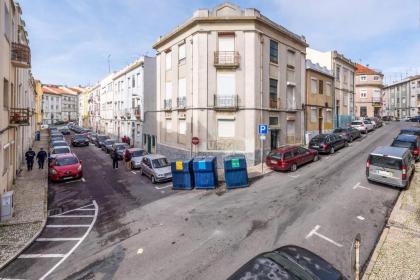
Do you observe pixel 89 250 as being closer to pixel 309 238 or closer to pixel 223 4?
pixel 309 238

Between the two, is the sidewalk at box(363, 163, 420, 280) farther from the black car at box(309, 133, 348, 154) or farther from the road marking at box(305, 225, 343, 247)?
the black car at box(309, 133, 348, 154)

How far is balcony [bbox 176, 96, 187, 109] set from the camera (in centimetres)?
2208

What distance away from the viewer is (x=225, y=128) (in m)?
20.8

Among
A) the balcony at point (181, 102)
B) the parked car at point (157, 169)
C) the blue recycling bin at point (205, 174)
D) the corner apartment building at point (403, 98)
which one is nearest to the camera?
the blue recycling bin at point (205, 174)

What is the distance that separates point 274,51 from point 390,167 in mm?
13547

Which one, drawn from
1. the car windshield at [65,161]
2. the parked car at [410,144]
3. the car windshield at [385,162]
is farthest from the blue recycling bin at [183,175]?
the parked car at [410,144]

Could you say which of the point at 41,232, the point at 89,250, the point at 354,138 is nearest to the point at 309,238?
the point at 89,250

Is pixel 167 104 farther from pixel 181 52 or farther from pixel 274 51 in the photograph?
pixel 274 51

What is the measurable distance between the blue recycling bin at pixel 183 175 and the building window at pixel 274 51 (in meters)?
12.7

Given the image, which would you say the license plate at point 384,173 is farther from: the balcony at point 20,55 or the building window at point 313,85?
the balcony at point 20,55

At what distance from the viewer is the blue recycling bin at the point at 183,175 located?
1479cm

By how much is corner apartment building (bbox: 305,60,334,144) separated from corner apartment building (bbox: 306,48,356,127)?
1958mm

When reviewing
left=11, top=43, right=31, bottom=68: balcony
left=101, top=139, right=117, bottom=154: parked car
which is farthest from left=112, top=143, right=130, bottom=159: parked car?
left=11, top=43, right=31, bottom=68: balcony

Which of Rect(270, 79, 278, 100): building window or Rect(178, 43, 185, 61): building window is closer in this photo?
Rect(270, 79, 278, 100): building window
